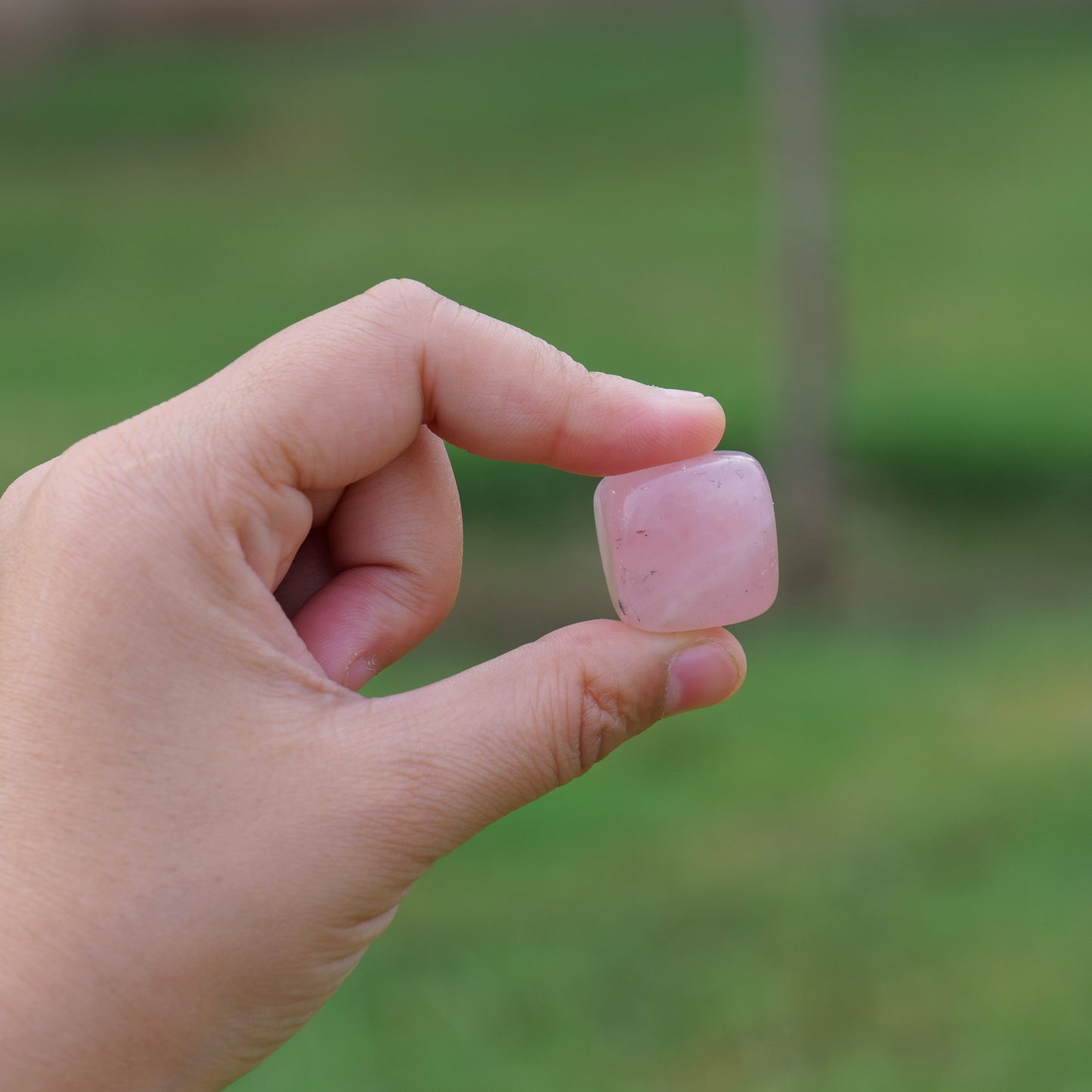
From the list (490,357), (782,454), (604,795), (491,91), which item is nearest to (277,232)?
(491,91)

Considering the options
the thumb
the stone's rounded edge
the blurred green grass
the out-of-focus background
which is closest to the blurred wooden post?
the out-of-focus background

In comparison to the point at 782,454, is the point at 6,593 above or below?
above

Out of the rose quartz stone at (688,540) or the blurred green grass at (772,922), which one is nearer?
the rose quartz stone at (688,540)

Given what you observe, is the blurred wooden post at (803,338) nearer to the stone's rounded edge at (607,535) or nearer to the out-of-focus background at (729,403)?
the out-of-focus background at (729,403)

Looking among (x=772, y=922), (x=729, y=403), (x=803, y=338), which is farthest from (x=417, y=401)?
(x=729, y=403)

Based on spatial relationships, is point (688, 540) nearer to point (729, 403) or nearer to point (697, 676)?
point (697, 676)

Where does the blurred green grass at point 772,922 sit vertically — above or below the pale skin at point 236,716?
below

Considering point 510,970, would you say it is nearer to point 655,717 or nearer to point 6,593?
point 655,717

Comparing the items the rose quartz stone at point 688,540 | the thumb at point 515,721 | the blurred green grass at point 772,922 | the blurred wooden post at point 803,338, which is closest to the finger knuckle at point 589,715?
the thumb at point 515,721
